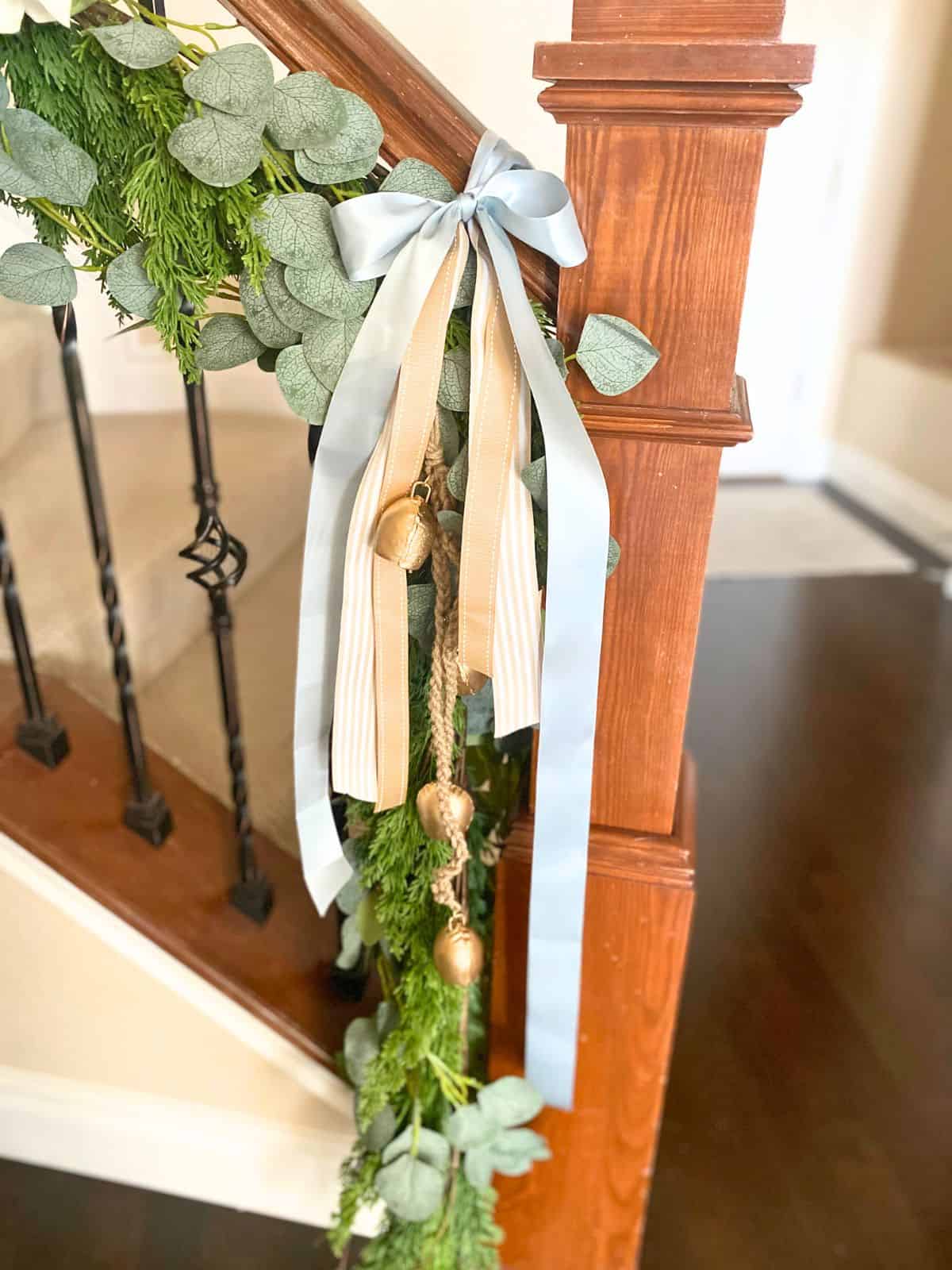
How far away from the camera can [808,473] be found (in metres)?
3.73

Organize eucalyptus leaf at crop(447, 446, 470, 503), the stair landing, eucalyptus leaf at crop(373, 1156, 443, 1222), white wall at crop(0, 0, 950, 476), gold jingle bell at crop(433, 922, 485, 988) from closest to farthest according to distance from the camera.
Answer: eucalyptus leaf at crop(447, 446, 470, 503)
gold jingle bell at crop(433, 922, 485, 988)
eucalyptus leaf at crop(373, 1156, 443, 1222)
the stair landing
white wall at crop(0, 0, 950, 476)

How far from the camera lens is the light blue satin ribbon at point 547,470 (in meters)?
0.52

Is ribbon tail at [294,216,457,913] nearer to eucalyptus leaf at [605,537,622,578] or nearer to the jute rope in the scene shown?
the jute rope

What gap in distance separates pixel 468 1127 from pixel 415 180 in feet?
2.47

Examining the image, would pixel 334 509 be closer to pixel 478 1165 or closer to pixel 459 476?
pixel 459 476

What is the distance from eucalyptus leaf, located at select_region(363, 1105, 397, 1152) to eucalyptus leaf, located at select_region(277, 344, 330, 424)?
630mm

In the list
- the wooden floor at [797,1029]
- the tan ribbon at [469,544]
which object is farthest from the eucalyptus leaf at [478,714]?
the wooden floor at [797,1029]

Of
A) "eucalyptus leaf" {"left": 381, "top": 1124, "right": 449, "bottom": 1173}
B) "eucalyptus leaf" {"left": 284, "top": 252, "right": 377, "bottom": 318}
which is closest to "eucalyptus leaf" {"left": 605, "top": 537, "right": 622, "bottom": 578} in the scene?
"eucalyptus leaf" {"left": 284, "top": 252, "right": 377, "bottom": 318}

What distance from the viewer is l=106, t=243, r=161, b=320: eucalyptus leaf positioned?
559 mm

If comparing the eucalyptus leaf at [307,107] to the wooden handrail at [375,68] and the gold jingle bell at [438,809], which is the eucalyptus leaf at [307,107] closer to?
the wooden handrail at [375,68]

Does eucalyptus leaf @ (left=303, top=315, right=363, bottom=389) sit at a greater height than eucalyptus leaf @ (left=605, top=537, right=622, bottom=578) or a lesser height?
greater

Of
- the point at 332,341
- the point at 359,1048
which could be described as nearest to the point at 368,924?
the point at 359,1048

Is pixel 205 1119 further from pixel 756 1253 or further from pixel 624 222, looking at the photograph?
pixel 624 222

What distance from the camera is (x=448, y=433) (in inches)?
23.7
